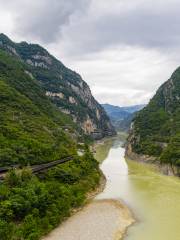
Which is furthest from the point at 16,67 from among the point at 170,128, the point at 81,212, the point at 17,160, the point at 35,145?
the point at 81,212

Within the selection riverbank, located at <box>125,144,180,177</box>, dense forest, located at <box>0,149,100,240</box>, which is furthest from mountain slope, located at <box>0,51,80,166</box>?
riverbank, located at <box>125,144,180,177</box>

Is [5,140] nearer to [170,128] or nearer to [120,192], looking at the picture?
[120,192]

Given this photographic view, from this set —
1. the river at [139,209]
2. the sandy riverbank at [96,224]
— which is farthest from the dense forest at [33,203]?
the river at [139,209]

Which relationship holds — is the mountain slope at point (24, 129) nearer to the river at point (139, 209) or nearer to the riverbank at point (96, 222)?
the river at point (139, 209)

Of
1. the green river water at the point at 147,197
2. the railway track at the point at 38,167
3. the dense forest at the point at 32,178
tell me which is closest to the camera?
the dense forest at the point at 32,178

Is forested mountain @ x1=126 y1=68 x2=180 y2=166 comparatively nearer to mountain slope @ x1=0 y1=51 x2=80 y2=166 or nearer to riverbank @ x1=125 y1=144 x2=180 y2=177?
riverbank @ x1=125 y1=144 x2=180 y2=177

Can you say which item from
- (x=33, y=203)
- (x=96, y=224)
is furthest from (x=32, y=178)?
(x=96, y=224)

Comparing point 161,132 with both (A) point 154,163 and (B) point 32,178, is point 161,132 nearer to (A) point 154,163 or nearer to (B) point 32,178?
(A) point 154,163
